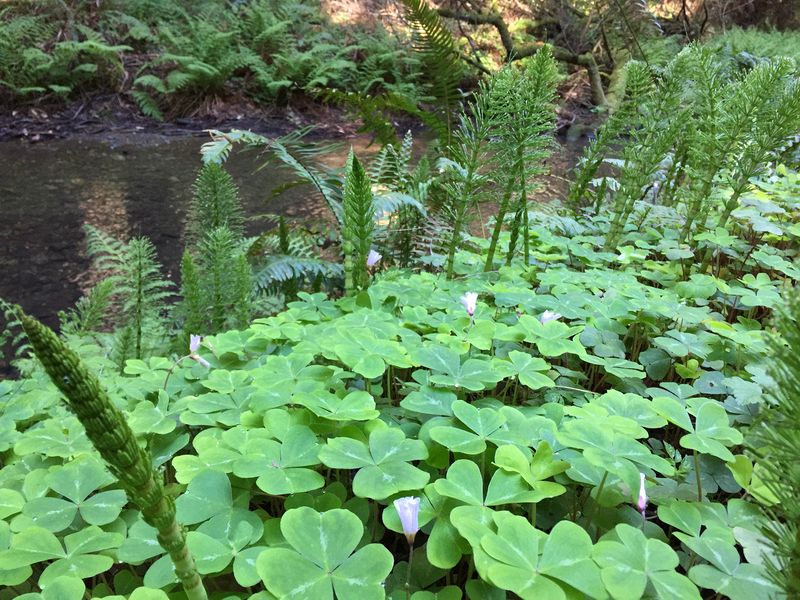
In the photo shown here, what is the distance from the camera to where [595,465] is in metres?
0.88

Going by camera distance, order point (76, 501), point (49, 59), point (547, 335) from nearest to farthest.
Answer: point (76, 501) < point (547, 335) < point (49, 59)

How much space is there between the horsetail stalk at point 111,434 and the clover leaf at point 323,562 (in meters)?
0.11

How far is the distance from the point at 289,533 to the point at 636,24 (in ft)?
19.0

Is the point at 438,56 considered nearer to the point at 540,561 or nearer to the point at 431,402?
the point at 431,402

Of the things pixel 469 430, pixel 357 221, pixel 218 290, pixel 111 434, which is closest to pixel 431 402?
pixel 469 430

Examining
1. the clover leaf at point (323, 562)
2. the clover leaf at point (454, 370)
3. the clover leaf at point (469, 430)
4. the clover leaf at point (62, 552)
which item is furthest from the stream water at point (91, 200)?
the clover leaf at point (62, 552)

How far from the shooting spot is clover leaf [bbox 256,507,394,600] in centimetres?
68

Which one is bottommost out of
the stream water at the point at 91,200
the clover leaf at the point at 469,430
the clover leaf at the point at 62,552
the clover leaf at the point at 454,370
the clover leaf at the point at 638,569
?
the stream water at the point at 91,200

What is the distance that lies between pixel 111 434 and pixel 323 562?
14.0 inches

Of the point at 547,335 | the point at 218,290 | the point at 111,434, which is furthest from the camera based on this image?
the point at 218,290

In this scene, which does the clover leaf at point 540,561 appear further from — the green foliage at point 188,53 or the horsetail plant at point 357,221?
the green foliage at point 188,53

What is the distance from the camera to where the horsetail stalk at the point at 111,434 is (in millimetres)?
499

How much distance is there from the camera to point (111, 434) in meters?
0.55

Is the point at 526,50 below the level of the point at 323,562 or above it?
above
